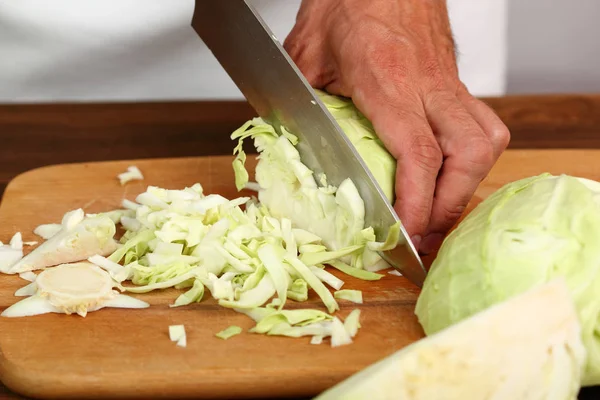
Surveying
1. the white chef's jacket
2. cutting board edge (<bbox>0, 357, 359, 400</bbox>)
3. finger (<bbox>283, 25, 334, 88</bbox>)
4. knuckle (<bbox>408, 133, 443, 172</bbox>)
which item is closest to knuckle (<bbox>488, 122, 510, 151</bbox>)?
knuckle (<bbox>408, 133, 443, 172</bbox>)

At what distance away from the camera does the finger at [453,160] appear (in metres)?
2.05

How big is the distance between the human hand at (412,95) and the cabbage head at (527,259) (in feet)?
0.78

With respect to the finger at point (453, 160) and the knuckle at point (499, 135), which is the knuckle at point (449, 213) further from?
the knuckle at point (499, 135)

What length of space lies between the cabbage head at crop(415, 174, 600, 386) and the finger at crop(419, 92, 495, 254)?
9.0 inches

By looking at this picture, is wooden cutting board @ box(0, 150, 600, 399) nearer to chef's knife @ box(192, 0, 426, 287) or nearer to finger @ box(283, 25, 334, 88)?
chef's knife @ box(192, 0, 426, 287)

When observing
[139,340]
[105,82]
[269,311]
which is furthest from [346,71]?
[105,82]

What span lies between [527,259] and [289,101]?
86cm

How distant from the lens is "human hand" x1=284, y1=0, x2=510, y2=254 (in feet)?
6.73

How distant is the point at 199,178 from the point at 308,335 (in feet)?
3.15

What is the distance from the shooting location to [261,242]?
211 cm

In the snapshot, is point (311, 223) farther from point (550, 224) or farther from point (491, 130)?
point (550, 224)

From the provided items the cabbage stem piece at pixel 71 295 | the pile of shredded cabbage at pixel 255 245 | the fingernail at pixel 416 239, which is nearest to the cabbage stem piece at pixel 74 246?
the pile of shredded cabbage at pixel 255 245

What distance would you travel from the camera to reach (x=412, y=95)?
2.16 m

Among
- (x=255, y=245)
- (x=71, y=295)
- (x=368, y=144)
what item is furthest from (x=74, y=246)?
(x=368, y=144)
